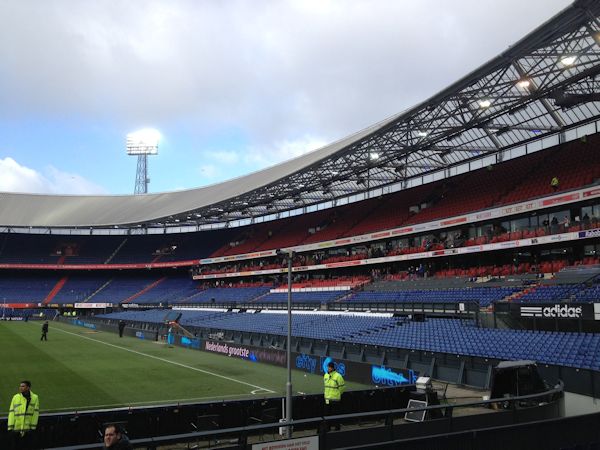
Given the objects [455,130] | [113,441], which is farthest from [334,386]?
[455,130]

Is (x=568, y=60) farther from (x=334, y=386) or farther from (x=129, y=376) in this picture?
(x=129, y=376)

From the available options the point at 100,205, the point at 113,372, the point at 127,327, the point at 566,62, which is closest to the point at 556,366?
the point at 566,62

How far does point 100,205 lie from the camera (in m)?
79.2

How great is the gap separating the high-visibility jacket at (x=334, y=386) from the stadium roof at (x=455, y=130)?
56.7 ft

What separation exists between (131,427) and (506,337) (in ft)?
49.8

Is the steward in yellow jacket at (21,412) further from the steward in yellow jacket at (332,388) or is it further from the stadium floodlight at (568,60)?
the stadium floodlight at (568,60)

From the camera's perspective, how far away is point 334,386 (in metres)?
13.7

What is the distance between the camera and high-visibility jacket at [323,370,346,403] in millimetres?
13586

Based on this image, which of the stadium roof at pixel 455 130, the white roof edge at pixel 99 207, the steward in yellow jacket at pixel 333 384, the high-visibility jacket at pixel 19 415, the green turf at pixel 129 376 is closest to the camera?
the high-visibility jacket at pixel 19 415

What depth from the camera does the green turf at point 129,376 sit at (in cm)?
A: 1986

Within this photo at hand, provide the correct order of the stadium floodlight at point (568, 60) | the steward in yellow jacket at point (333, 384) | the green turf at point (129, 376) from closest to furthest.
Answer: the steward in yellow jacket at point (333, 384) → the green turf at point (129, 376) → the stadium floodlight at point (568, 60)

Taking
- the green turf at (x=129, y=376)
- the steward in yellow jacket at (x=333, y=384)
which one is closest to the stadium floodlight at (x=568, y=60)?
the green turf at (x=129, y=376)

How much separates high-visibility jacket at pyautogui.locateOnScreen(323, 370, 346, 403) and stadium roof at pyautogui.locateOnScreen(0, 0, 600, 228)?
56.7 feet

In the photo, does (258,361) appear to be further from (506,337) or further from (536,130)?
(536,130)
